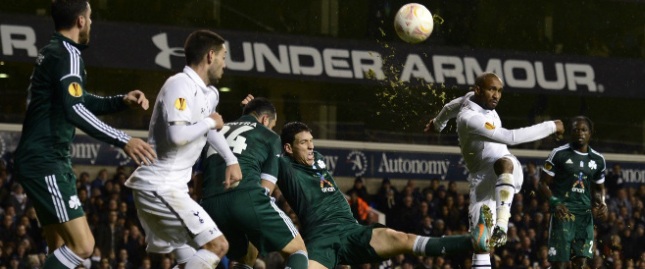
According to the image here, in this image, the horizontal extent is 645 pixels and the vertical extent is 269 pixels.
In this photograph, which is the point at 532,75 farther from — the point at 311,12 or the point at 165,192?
the point at 165,192

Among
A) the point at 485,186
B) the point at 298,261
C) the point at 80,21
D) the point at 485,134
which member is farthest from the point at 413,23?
the point at 80,21

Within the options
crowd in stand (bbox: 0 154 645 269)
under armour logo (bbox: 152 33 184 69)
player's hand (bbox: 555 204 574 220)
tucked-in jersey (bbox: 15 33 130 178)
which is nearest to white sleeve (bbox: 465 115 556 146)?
player's hand (bbox: 555 204 574 220)

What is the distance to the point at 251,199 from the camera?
807 cm

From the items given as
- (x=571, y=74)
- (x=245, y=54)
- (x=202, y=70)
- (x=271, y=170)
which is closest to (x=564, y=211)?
(x=271, y=170)

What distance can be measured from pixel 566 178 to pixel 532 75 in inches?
470

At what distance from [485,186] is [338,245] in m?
2.57

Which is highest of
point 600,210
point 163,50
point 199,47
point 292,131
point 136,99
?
point 163,50

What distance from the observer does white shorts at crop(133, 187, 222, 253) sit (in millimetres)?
7098

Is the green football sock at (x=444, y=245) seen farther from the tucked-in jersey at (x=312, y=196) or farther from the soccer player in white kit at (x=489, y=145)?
the soccer player in white kit at (x=489, y=145)

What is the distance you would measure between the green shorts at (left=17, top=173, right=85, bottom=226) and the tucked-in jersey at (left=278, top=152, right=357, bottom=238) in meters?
2.43

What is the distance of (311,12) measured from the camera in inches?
935

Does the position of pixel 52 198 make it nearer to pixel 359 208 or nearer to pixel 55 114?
pixel 55 114

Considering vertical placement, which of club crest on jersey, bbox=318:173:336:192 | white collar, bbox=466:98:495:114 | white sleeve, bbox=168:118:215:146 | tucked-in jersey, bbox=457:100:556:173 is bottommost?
club crest on jersey, bbox=318:173:336:192

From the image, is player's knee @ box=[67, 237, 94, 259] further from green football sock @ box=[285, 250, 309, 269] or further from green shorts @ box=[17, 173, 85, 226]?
green football sock @ box=[285, 250, 309, 269]
